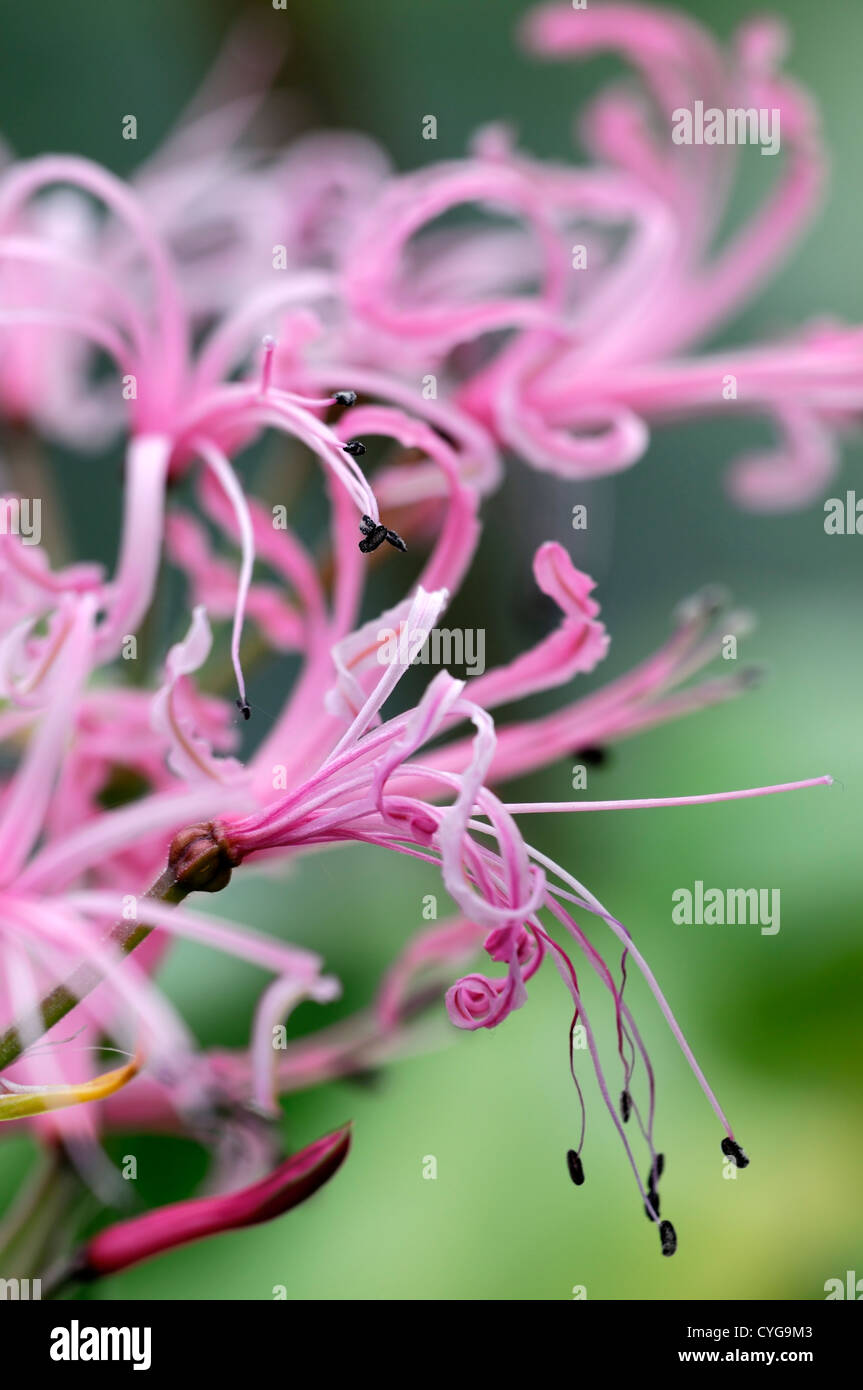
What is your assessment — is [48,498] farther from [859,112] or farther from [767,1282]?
[859,112]

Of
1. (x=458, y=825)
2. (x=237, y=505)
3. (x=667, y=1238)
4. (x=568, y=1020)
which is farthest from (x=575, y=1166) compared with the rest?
(x=568, y=1020)

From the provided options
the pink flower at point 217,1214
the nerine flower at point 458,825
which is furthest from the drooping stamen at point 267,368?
the pink flower at point 217,1214

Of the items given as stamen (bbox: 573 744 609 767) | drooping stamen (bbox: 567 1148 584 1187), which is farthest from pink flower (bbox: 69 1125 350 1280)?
stamen (bbox: 573 744 609 767)

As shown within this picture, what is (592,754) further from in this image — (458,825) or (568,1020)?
(568,1020)

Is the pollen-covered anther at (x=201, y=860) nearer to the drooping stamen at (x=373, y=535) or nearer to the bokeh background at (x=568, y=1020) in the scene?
the drooping stamen at (x=373, y=535)

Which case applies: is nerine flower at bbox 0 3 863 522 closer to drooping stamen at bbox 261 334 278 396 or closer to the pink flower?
drooping stamen at bbox 261 334 278 396
